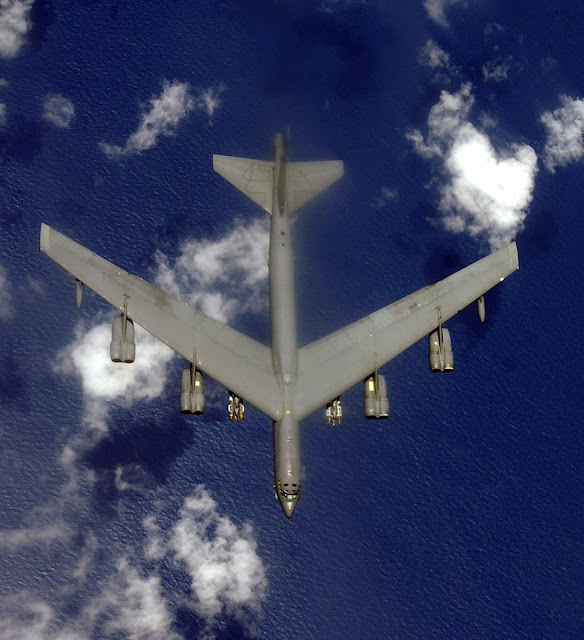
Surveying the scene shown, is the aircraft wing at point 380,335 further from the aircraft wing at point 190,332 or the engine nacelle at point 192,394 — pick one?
the engine nacelle at point 192,394

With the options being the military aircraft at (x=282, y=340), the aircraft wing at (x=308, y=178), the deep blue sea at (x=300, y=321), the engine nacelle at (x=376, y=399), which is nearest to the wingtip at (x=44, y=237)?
the military aircraft at (x=282, y=340)

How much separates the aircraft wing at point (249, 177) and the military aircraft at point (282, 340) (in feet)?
3.92

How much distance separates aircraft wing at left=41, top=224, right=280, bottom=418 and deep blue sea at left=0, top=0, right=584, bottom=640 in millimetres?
9292

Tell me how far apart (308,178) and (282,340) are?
23.4m

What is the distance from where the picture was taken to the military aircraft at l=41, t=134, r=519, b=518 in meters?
119

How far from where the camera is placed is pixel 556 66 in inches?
5802

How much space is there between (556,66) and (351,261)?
4400cm

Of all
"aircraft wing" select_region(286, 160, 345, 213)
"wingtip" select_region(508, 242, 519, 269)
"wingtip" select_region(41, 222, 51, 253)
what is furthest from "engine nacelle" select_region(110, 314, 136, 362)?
"wingtip" select_region(508, 242, 519, 269)

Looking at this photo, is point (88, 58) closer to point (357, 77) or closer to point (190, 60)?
point (190, 60)

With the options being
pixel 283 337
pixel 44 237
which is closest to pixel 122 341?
pixel 44 237

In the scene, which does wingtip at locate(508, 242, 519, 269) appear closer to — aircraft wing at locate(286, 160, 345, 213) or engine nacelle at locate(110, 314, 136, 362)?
aircraft wing at locate(286, 160, 345, 213)

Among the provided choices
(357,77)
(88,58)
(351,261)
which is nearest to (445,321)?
(351,261)

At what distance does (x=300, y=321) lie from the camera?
133 metres

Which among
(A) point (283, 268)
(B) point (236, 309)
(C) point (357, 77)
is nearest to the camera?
(A) point (283, 268)
